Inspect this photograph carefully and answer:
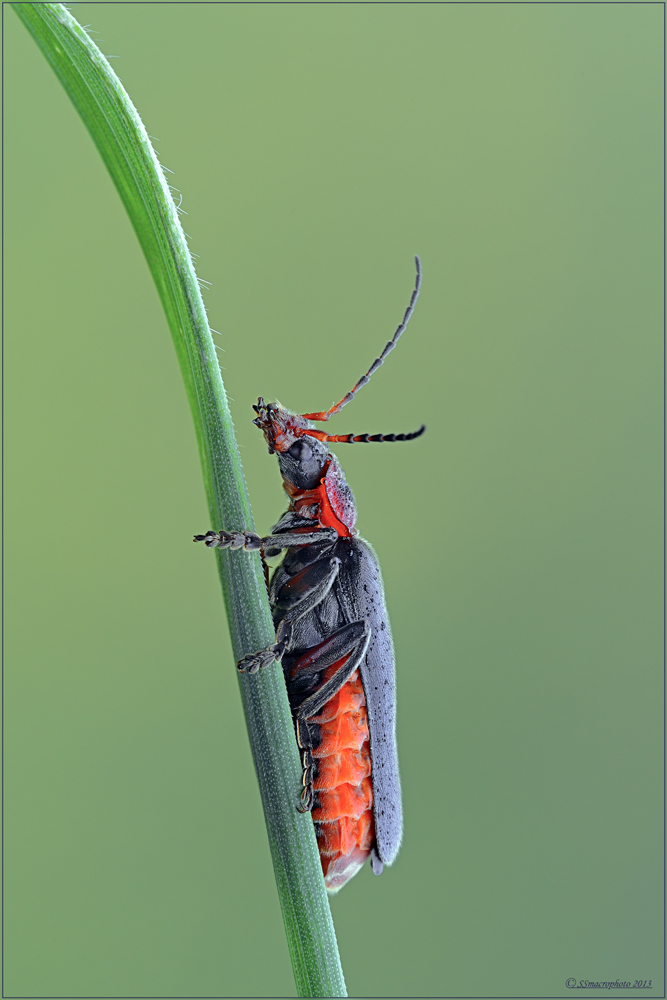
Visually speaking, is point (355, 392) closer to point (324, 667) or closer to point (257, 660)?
point (324, 667)

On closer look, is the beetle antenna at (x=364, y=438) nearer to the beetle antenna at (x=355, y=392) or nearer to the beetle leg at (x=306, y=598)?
the beetle antenna at (x=355, y=392)

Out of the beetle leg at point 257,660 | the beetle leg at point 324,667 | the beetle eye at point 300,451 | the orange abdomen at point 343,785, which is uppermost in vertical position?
the beetle eye at point 300,451

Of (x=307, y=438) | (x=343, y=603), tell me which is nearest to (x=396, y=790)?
(x=343, y=603)

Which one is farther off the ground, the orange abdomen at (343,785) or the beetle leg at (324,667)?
the beetle leg at (324,667)

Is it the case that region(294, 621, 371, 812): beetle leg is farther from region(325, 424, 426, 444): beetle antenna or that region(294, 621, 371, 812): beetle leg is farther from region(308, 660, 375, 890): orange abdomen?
region(325, 424, 426, 444): beetle antenna

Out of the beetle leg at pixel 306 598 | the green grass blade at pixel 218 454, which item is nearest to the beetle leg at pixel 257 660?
the green grass blade at pixel 218 454

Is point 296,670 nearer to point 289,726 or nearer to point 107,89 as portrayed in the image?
point 289,726

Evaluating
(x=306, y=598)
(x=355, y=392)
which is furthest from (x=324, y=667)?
(x=355, y=392)

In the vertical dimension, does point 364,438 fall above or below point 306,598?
above

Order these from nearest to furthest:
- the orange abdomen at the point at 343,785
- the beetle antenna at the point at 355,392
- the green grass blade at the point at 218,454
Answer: the green grass blade at the point at 218,454 < the orange abdomen at the point at 343,785 < the beetle antenna at the point at 355,392
